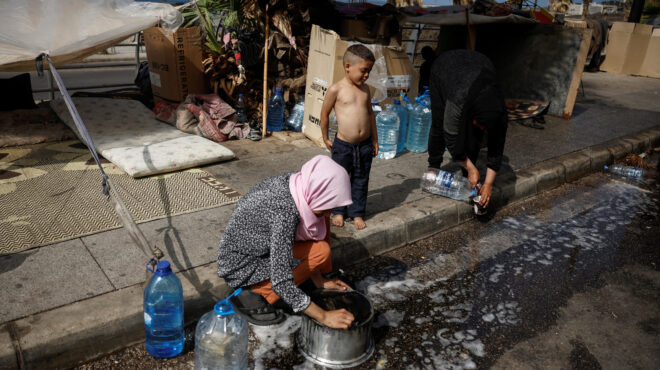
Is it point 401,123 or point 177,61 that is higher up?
point 177,61

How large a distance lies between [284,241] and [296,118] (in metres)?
4.17

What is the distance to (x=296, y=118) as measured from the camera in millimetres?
6328

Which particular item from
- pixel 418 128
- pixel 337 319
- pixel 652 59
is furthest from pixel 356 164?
pixel 652 59

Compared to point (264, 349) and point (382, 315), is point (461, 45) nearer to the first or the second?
point (382, 315)

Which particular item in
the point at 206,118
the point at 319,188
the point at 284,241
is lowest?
the point at 206,118

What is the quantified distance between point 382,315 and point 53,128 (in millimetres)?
4738

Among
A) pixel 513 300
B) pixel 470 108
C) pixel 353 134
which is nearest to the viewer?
pixel 513 300

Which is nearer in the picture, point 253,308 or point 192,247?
point 253,308

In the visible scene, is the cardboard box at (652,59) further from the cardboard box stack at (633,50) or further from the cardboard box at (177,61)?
the cardboard box at (177,61)

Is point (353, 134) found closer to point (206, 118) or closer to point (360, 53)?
point (360, 53)

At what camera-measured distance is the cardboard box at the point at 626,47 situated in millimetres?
15016

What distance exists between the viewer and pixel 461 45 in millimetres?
8945

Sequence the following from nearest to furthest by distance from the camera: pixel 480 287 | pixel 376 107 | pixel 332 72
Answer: pixel 480 287 → pixel 332 72 → pixel 376 107

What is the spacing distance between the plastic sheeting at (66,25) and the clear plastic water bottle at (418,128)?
121 inches
